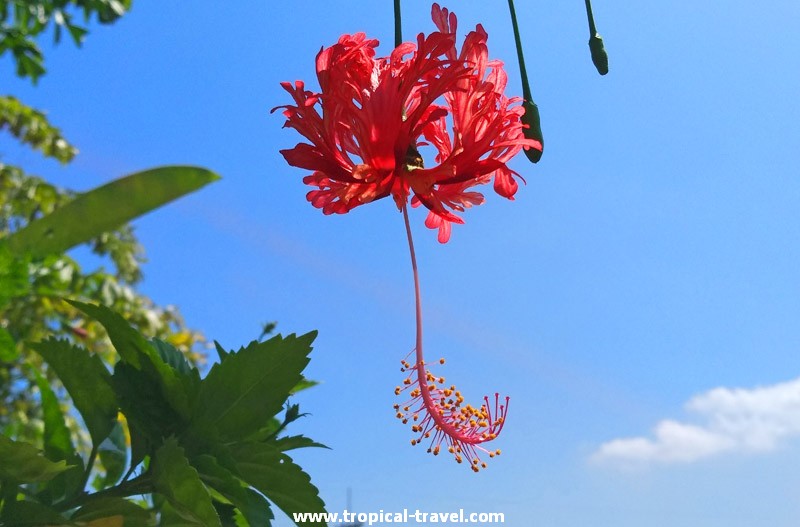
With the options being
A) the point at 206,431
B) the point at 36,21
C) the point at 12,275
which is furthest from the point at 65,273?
the point at 206,431

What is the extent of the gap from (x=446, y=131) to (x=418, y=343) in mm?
274

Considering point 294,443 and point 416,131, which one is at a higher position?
point 416,131

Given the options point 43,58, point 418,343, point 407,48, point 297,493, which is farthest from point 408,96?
point 43,58

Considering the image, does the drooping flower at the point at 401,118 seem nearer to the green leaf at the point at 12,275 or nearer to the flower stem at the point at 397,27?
the flower stem at the point at 397,27

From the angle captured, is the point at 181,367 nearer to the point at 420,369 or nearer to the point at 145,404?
the point at 145,404

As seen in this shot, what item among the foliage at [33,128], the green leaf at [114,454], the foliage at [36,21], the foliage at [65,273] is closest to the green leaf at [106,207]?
the foliage at [65,273]

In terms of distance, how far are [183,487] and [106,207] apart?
1.93ft

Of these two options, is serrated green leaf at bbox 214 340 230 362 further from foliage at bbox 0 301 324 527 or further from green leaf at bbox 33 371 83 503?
green leaf at bbox 33 371 83 503

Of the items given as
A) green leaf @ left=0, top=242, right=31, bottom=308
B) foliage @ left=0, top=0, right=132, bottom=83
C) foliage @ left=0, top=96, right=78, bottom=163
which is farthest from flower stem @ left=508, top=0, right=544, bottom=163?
foliage @ left=0, top=96, right=78, bottom=163

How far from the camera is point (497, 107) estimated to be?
39.6 inches

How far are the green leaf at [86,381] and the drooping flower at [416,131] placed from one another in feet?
1.06

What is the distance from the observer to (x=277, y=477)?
2.79ft

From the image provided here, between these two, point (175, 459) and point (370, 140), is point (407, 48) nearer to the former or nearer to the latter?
point (370, 140)

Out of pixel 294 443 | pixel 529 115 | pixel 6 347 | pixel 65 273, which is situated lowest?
pixel 294 443
